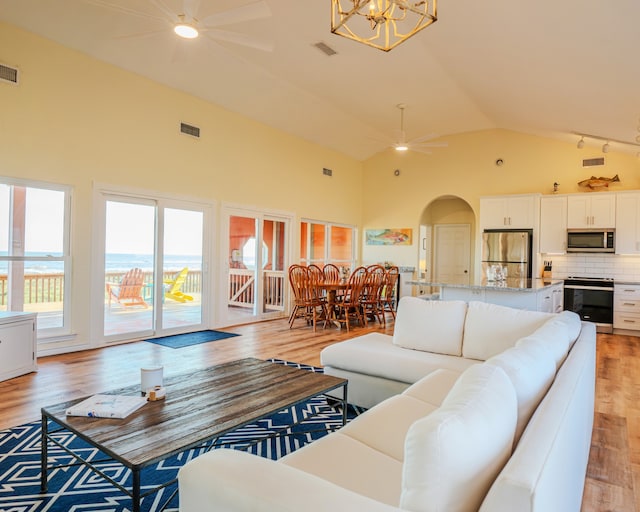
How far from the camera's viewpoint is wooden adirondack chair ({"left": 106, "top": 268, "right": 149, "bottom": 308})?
5196 mm

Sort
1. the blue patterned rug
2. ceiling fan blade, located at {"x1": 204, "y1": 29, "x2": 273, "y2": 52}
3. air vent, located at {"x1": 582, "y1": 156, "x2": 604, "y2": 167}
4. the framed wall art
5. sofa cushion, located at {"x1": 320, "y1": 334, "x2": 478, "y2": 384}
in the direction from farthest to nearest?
1. the framed wall art
2. air vent, located at {"x1": 582, "y1": 156, "x2": 604, "y2": 167}
3. ceiling fan blade, located at {"x1": 204, "y1": 29, "x2": 273, "y2": 52}
4. sofa cushion, located at {"x1": 320, "y1": 334, "x2": 478, "y2": 384}
5. the blue patterned rug

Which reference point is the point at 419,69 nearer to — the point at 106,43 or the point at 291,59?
the point at 291,59

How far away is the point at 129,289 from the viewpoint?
5359 mm

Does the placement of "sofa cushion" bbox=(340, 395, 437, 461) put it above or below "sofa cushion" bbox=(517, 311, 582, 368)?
below

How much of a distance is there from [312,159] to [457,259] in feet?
14.0

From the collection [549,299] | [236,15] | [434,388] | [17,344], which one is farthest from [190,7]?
[549,299]

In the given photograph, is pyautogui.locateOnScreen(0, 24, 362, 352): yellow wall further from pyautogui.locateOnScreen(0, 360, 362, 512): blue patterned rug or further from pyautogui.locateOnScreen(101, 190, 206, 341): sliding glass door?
pyautogui.locateOnScreen(0, 360, 362, 512): blue patterned rug

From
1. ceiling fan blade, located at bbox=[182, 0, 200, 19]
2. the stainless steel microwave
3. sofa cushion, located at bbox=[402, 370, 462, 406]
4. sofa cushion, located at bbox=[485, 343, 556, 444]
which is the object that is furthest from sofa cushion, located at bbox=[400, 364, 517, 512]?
the stainless steel microwave

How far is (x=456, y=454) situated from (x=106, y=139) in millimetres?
5375

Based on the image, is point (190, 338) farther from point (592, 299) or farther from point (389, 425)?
point (592, 299)

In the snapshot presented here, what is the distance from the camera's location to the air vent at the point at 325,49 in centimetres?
516

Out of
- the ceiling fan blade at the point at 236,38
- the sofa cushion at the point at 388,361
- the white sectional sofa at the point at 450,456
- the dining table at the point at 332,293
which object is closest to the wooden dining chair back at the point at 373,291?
the dining table at the point at 332,293

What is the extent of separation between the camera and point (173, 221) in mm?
5785

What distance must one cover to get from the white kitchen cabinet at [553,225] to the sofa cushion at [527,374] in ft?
20.9
